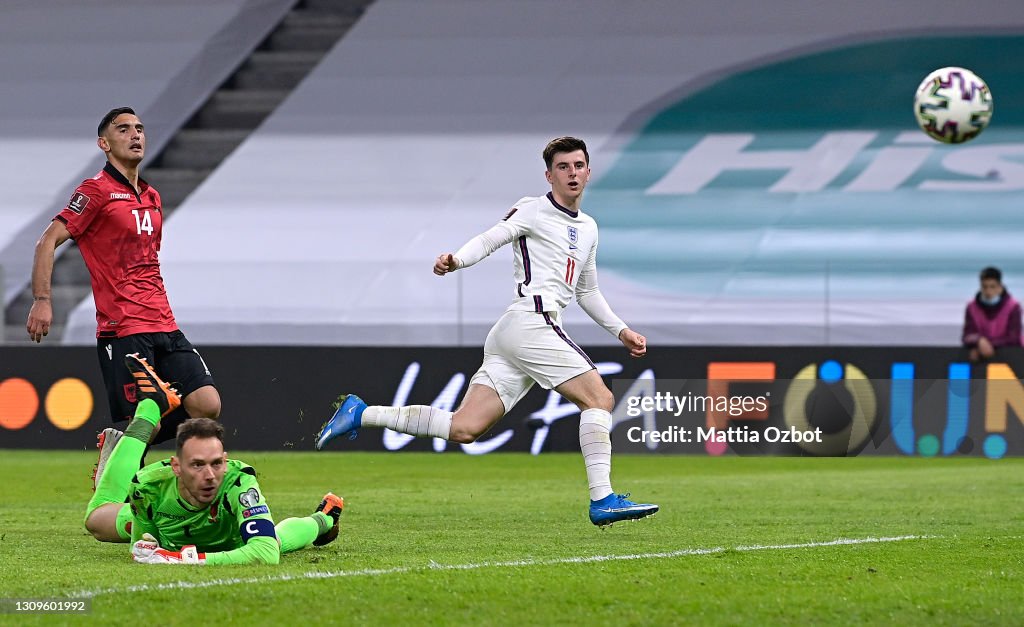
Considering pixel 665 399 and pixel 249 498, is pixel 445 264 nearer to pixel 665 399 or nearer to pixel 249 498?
pixel 249 498

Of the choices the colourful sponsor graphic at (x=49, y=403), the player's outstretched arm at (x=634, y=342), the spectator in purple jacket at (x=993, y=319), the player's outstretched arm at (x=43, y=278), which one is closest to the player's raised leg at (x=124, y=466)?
the player's outstretched arm at (x=43, y=278)

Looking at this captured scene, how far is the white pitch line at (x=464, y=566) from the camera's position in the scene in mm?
5051

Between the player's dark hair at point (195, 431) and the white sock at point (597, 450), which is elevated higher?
the player's dark hair at point (195, 431)

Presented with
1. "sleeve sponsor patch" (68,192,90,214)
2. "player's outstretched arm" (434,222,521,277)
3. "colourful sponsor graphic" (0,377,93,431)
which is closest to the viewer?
"player's outstretched arm" (434,222,521,277)

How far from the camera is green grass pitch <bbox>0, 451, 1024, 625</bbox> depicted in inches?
186

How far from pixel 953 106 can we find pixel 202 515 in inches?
375

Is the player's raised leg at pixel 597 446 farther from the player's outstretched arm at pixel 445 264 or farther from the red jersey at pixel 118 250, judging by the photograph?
the red jersey at pixel 118 250

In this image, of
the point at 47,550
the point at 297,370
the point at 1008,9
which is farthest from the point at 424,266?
the point at 47,550

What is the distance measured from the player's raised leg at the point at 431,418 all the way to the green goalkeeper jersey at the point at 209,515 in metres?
1.44

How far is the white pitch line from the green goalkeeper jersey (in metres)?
0.34

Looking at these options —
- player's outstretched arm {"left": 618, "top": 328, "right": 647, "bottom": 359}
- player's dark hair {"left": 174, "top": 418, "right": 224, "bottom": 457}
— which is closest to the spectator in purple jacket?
player's outstretched arm {"left": 618, "top": 328, "right": 647, "bottom": 359}

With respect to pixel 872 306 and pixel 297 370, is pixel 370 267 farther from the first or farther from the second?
pixel 872 306

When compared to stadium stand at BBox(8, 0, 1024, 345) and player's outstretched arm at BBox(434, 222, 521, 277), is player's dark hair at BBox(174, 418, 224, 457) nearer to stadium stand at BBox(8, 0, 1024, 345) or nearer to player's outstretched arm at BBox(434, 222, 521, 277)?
player's outstretched arm at BBox(434, 222, 521, 277)

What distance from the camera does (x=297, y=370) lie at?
14.3m
